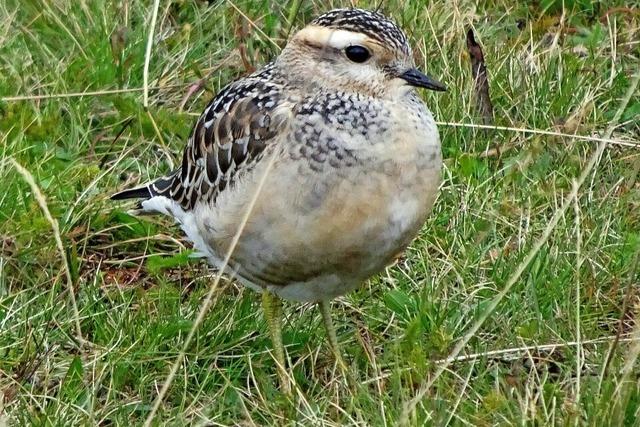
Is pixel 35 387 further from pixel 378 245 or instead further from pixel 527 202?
pixel 527 202

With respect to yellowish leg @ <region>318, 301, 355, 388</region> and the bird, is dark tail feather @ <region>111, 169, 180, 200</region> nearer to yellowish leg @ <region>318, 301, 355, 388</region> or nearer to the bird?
the bird

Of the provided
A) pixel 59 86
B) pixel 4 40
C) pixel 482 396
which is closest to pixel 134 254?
pixel 59 86

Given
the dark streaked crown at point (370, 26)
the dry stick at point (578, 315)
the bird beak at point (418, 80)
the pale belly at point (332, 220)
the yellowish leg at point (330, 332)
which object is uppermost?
the dark streaked crown at point (370, 26)

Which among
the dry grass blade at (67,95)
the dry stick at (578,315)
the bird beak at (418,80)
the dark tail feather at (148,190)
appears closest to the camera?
the dry stick at (578,315)

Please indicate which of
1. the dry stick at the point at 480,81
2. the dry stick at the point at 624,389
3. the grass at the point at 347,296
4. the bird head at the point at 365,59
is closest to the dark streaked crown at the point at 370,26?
the bird head at the point at 365,59

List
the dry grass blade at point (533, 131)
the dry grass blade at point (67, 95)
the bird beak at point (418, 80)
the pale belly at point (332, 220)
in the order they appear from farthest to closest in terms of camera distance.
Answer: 1. the dry grass blade at point (67, 95)
2. the dry grass blade at point (533, 131)
3. the bird beak at point (418, 80)
4. the pale belly at point (332, 220)

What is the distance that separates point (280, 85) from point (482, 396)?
1.19m

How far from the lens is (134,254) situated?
570 cm

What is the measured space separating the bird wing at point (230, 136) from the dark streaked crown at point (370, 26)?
0.98 feet

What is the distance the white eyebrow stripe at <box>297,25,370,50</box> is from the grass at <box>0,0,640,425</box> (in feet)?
2.45

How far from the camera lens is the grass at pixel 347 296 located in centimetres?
462

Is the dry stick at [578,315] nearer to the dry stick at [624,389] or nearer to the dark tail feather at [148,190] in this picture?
the dry stick at [624,389]

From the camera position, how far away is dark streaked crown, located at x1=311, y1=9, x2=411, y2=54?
450cm

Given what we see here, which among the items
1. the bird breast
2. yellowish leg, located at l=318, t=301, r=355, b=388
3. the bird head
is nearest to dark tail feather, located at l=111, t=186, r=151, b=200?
yellowish leg, located at l=318, t=301, r=355, b=388
